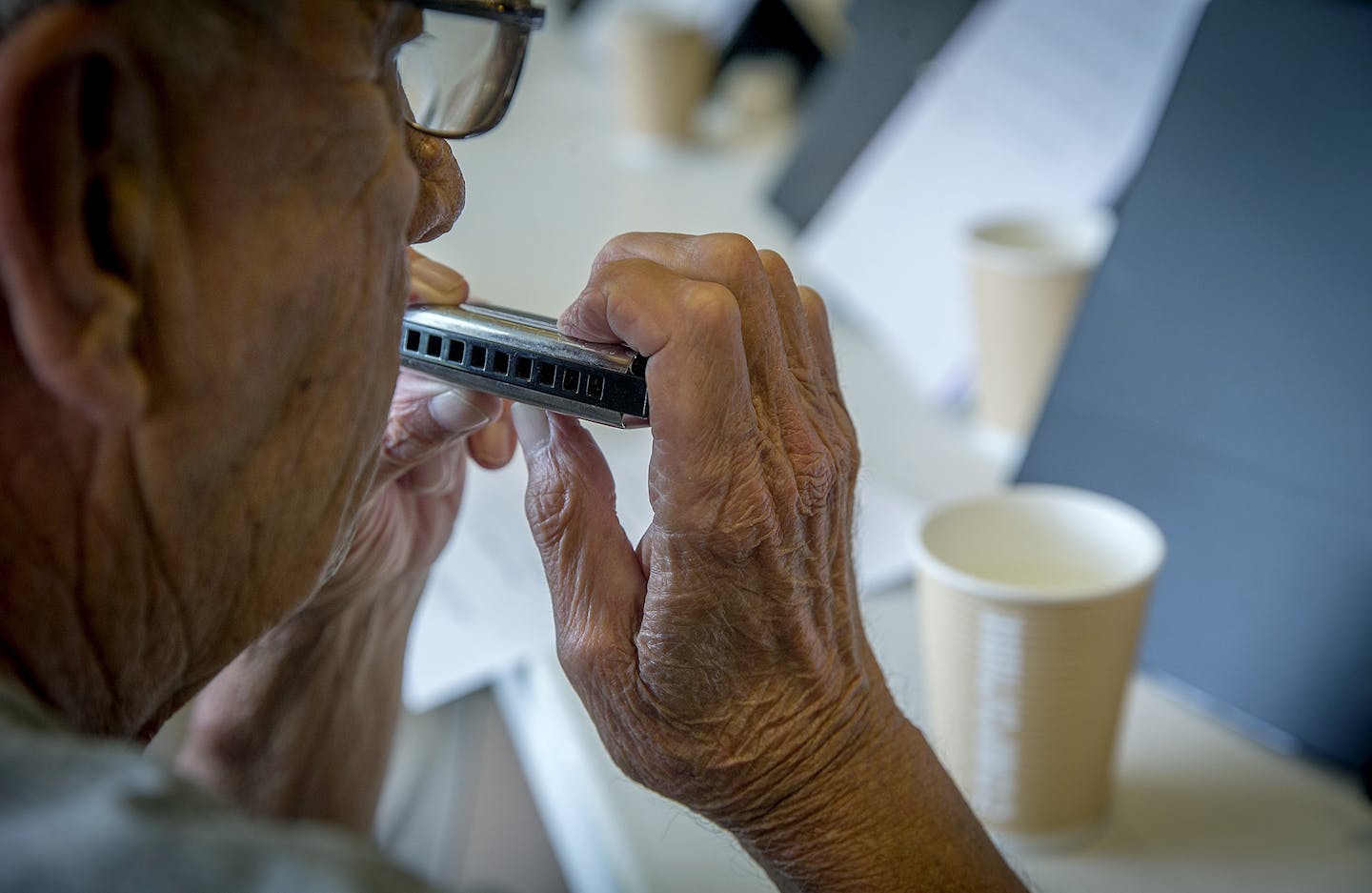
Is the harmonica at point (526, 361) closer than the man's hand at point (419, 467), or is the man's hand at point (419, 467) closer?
the harmonica at point (526, 361)

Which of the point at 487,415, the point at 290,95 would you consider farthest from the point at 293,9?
the point at 487,415

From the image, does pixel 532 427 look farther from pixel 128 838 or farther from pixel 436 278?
pixel 128 838

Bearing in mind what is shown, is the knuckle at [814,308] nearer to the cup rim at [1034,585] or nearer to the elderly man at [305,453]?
the elderly man at [305,453]

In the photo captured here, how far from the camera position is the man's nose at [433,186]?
485 millimetres

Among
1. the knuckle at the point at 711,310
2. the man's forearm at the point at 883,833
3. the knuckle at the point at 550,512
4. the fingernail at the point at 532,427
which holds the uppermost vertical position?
the knuckle at the point at 711,310

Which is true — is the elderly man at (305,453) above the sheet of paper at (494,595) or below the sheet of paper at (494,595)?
above

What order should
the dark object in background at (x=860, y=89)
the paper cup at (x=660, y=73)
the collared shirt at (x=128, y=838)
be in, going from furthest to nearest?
the paper cup at (x=660, y=73) → the dark object in background at (x=860, y=89) → the collared shirt at (x=128, y=838)

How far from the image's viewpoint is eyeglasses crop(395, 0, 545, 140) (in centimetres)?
49

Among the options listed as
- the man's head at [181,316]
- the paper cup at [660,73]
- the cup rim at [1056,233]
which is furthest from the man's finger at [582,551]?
the paper cup at [660,73]

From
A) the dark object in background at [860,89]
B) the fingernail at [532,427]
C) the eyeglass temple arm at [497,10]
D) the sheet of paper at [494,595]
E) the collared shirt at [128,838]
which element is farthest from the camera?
the dark object in background at [860,89]

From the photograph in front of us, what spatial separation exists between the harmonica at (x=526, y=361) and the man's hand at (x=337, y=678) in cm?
11

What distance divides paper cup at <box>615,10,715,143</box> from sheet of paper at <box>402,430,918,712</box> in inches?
35.0

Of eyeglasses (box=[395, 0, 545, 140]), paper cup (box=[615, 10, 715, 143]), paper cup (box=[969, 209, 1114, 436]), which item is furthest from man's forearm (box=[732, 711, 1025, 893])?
paper cup (box=[615, 10, 715, 143])

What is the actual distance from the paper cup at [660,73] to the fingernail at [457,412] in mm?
1189
